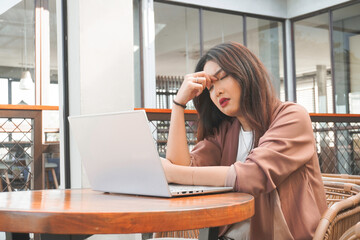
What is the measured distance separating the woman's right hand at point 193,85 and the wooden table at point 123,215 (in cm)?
48

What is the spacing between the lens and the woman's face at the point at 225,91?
1385 mm

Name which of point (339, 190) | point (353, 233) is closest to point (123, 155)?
point (353, 233)

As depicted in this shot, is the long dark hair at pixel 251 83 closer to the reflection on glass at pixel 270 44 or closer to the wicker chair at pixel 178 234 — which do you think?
the wicker chair at pixel 178 234

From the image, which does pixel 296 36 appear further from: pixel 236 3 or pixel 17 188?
pixel 17 188

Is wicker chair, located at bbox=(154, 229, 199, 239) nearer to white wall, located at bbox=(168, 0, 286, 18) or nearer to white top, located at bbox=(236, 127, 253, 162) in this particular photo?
white top, located at bbox=(236, 127, 253, 162)

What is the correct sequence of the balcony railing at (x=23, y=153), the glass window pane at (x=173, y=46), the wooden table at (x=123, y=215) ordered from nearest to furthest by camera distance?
the wooden table at (x=123, y=215), the balcony railing at (x=23, y=153), the glass window pane at (x=173, y=46)

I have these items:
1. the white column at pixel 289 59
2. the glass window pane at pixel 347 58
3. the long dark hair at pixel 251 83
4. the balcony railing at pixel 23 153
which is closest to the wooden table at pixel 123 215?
the long dark hair at pixel 251 83

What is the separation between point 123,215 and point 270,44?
23.5 ft

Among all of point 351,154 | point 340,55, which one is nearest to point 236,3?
point 340,55

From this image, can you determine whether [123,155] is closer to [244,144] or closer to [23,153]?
[244,144]

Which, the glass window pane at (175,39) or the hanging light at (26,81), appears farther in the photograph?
the glass window pane at (175,39)

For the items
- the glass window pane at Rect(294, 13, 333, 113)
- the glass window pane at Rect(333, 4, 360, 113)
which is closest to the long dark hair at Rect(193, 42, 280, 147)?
the glass window pane at Rect(333, 4, 360, 113)

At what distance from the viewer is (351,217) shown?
4.19ft

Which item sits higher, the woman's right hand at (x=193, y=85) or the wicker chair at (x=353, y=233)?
the woman's right hand at (x=193, y=85)
